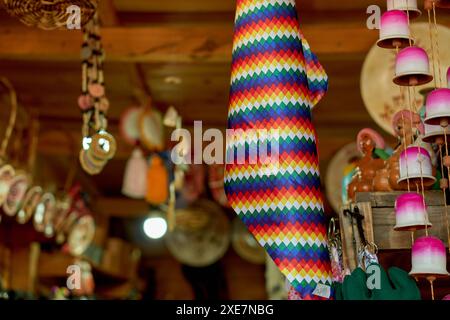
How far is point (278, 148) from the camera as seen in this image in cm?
187

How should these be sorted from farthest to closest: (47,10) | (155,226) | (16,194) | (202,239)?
(202,239) < (155,226) < (16,194) < (47,10)

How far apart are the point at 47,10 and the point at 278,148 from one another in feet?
5.61

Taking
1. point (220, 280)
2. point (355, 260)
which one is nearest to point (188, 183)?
point (220, 280)

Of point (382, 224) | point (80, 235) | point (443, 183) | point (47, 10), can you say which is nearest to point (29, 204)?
point (80, 235)

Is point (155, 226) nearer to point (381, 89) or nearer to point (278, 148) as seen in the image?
point (381, 89)

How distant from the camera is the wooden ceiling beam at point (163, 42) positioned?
4.70 m

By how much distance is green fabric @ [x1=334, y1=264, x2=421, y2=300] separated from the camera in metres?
1.91

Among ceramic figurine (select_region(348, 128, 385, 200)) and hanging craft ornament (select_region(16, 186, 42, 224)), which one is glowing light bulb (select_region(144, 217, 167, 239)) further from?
ceramic figurine (select_region(348, 128, 385, 200))

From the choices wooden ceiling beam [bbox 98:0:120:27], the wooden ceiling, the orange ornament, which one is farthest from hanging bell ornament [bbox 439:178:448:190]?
the orange ornament

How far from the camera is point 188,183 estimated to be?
6840 millimetres

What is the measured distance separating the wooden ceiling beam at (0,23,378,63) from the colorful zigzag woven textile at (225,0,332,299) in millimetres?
2747

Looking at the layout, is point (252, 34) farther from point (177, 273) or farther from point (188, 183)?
point (177, 273)

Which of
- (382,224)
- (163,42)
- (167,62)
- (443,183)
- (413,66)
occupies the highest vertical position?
(167,62)

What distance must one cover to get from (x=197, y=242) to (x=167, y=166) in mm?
2477
